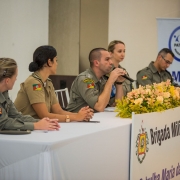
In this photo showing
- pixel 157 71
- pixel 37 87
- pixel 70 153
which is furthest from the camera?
pixel 157 71

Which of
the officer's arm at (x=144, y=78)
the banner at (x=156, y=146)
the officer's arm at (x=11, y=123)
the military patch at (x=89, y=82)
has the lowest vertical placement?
the banner at (x=156, y=146)

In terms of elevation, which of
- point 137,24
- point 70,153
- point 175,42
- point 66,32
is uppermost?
point 137,24

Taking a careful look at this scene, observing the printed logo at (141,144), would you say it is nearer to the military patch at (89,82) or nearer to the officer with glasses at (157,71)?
the military patch at (89,82)

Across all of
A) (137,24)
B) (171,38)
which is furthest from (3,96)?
(137,24)

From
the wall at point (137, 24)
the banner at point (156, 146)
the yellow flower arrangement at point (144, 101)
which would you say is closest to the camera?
the banner at point (156, 146)

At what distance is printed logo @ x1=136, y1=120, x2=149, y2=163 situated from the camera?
3.02 meters

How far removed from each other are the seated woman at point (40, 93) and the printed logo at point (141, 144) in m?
0.38

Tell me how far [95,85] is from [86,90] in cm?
20

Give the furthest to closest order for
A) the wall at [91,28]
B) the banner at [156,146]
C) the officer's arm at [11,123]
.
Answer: the wall at [91,28] → the banner at [156,146] → the officer's arm at [11,123]

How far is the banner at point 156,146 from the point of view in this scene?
301cm

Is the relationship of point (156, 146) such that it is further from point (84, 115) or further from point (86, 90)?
point (86, 90)

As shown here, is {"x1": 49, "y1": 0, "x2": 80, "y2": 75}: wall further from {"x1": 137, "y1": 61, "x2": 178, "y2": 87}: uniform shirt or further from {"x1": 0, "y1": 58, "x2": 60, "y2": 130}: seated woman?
{"x1": 0, "y1": 58, "x2": 60, "y2": 130}: seated woman

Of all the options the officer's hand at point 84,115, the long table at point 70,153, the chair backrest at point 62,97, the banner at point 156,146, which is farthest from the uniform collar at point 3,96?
the chair backrest at point 62,97

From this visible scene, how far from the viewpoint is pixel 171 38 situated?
681 cm
